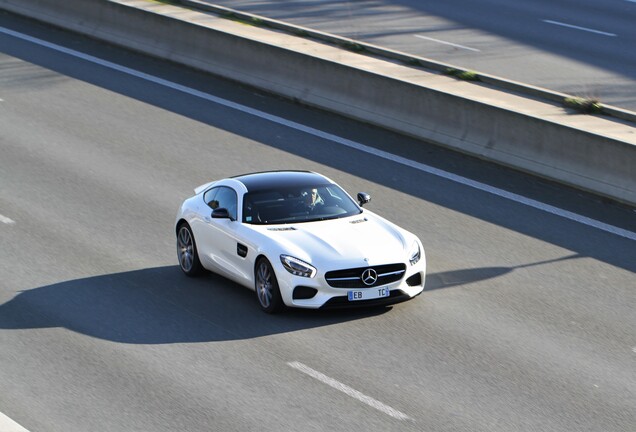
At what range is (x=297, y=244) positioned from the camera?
12953mm

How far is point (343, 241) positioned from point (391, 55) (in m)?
11.8

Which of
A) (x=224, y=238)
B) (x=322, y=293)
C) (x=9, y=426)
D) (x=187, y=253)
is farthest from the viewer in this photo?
(x=187, y=253)

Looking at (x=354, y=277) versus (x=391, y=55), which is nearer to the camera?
(x=354, y=277)

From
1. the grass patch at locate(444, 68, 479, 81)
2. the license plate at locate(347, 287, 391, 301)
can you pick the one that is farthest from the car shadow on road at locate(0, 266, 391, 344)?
the grass patch at locate(444, 68, 479, 81)

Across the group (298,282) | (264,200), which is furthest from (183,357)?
(264,200)

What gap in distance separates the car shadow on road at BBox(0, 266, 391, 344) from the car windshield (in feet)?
3.05

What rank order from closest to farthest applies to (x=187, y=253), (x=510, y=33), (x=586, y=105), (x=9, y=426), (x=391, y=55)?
(x=9, y=426)
(x=187, y=253)
(x=586, y=105)
(x=391, y=55)
(x=510, y=33)

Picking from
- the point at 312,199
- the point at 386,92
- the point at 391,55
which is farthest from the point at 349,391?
the point at 391,55

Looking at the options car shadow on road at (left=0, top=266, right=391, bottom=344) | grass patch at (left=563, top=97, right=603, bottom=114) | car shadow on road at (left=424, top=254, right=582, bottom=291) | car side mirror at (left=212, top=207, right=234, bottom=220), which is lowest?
car shadow on road at (left=0, top=266, right=391, bottom=344)

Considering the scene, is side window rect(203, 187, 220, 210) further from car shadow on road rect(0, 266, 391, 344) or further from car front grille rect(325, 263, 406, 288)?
car front grille rect(325, 263, 406, 288)

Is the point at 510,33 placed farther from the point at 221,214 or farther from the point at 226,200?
the point at 221,214

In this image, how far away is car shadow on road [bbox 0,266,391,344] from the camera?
1254 cm

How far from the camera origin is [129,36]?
91.6ft

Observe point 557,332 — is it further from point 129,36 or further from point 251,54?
point 129,36
